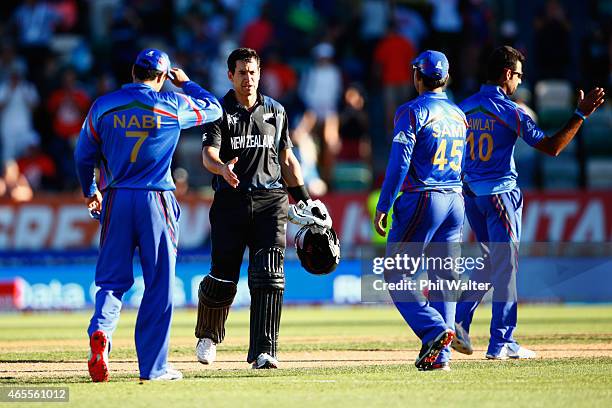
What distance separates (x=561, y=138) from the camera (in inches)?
451

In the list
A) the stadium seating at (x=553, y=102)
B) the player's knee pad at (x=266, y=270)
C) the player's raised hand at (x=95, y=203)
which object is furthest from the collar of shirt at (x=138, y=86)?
the stadium seating at (x=553, y=102)

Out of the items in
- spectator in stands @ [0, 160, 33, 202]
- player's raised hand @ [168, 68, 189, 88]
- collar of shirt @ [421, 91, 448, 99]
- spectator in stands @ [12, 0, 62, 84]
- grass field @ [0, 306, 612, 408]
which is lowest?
grass field @ [0, 306, 612, 408]

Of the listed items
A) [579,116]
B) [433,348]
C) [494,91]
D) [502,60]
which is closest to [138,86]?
[433,348]

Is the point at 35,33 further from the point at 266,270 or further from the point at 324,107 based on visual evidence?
the point at 266,270

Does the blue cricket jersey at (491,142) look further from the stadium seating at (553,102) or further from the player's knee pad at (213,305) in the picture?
the stadium seating at (553,102)

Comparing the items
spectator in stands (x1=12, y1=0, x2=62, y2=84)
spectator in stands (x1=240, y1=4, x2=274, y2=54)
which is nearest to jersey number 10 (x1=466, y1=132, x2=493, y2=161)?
spectator in stands (x1=240, y1=4, x2=274, y2=54)

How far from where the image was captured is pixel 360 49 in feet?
86.3

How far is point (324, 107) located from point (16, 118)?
251 inches

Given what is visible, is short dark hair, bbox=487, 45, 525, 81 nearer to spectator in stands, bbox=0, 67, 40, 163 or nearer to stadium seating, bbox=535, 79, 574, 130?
stadium seating, bbox=535, 79, 574, 130

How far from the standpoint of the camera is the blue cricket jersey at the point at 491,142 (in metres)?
11.8

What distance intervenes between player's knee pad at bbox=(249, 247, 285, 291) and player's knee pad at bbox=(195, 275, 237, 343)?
0.33 metres

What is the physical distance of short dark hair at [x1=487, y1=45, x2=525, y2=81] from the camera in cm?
1196

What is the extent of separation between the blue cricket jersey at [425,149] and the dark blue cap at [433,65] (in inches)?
7.3

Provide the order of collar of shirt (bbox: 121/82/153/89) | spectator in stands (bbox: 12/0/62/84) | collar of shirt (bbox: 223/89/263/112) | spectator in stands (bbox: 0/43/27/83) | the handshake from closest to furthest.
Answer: collar of shirt (bbox: 121/82/153/89)
collar of shirt (bbox: 223/89/263/112)
the handshake
spectator in stands (bbox: 0/43/27/83)
spectator in stands (bbox: 12/0/62/84)
